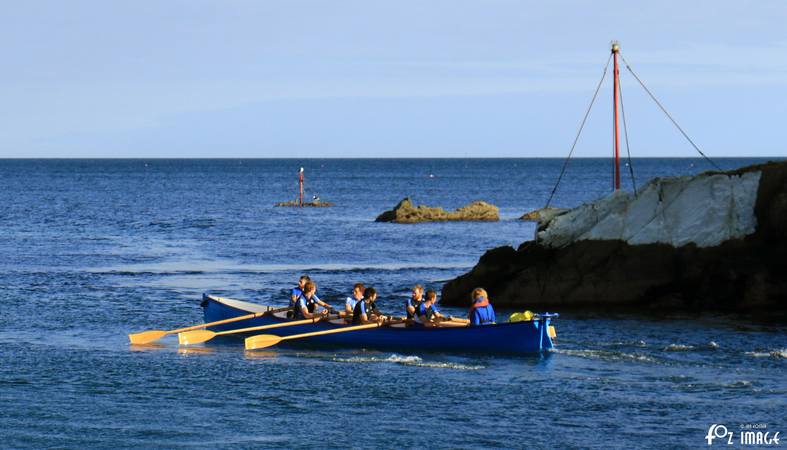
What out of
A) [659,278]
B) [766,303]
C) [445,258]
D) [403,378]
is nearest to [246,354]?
[403,378]

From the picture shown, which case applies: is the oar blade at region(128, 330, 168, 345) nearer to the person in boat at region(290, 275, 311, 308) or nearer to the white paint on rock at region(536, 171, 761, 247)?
the person in boat at region(290, 275, 311, 308)

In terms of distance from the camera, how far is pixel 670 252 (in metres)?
32.9

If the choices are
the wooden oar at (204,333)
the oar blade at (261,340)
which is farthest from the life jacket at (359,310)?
the oar blade at (261,340)

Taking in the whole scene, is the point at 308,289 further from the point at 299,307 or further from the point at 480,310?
the point at 480,310

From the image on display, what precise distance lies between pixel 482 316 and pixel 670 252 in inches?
351

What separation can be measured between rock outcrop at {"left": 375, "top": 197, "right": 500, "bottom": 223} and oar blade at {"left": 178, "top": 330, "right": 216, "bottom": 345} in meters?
46.6

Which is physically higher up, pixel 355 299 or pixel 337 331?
pixel 355 299

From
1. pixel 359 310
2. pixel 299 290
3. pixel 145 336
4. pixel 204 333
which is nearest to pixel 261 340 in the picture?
pixel 204 333

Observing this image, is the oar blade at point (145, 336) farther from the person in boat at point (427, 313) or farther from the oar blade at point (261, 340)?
the person in boat at point (427, 313)

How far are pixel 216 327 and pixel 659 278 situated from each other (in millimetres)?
13073

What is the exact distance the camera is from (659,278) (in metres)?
33.1

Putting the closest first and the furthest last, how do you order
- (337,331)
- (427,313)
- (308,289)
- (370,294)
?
(427,313) < (370,294) < (337,331) < (308,289)

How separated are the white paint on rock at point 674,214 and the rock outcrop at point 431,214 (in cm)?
4055

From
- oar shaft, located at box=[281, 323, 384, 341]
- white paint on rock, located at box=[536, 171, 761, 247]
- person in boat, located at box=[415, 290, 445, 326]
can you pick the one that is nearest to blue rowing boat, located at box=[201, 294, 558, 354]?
oar shaft, located at box=[281, 323, 384, 341]
